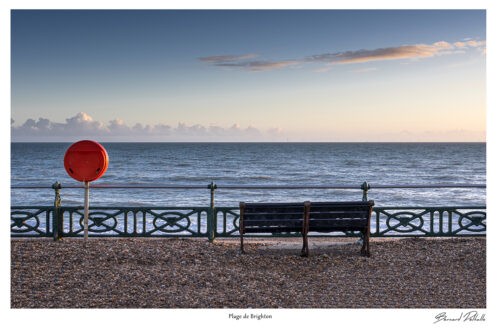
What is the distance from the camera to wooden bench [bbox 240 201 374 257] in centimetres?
841

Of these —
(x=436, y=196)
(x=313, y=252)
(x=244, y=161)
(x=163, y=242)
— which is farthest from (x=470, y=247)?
(x=244, y=161)

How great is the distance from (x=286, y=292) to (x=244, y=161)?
71.1 m

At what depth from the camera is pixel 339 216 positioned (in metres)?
8.52

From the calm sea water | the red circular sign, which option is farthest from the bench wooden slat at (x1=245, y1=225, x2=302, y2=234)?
the calm sea water

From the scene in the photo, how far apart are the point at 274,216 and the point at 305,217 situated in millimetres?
473

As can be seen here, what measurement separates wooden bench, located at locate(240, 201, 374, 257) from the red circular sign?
2637 mm

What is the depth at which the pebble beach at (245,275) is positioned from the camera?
20.6 ft

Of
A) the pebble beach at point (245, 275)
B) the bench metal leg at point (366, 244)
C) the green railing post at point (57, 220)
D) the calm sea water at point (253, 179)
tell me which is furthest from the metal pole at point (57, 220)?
the calm sea water at point (253, 179)

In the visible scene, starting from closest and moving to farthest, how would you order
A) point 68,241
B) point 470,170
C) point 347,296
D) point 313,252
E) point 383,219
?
1. point 347,296
2. point 313,252
3. point 68,241
4. point 383,219
5. point 470,170

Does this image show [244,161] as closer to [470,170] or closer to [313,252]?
[470,170]

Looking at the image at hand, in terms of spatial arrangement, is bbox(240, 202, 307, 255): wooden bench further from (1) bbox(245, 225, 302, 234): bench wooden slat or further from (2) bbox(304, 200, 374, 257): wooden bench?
(2) bbox(304, 200, 374, 257): wooden bench

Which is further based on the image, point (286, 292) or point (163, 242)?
point (163, 242)

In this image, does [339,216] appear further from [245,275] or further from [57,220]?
[57,220]

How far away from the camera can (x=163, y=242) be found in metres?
9.15
